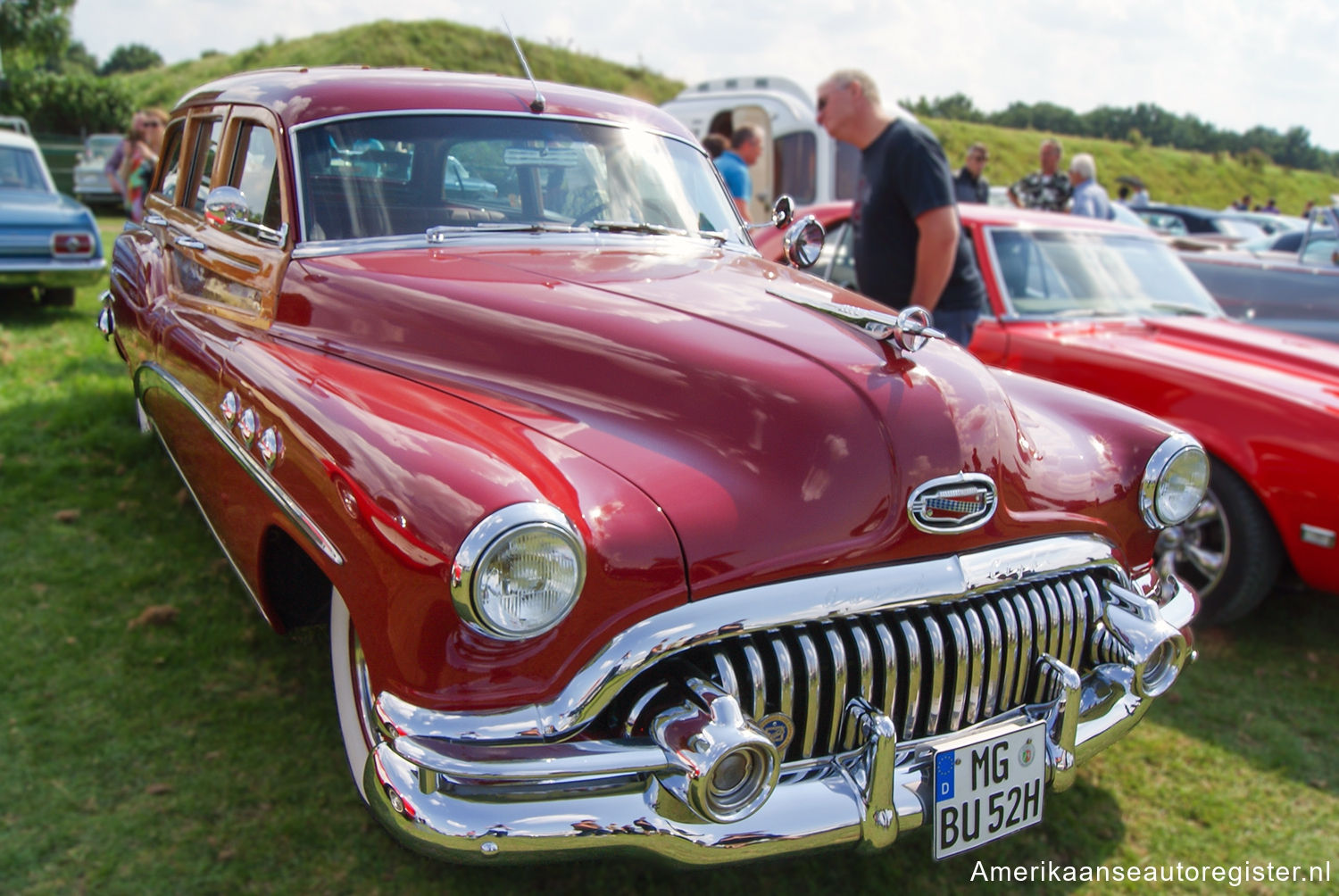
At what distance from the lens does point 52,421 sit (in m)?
5.38

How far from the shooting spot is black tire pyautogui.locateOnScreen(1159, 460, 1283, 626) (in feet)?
12.0

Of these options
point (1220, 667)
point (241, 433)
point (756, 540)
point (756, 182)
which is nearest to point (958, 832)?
point (756, 540)

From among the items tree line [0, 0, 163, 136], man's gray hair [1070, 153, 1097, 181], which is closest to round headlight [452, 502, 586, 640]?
man's gray hair [1070, 153, 1097, 181]

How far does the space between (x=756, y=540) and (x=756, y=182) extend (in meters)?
10.3

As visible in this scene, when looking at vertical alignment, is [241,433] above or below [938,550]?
above

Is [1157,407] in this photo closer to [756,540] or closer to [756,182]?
[756,540]

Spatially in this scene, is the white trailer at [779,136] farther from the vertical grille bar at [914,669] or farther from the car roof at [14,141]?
the vertical grille bar at [914,669]

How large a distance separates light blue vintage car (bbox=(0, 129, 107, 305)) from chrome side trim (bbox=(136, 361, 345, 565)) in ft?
17.6

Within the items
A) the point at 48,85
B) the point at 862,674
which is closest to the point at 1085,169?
the point at 862,674

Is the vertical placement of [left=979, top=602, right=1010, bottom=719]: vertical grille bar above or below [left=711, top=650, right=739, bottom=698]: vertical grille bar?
below

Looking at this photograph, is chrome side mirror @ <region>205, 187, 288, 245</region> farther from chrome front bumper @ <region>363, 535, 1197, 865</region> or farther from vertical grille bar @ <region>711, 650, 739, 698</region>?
vertical grille bar @ <region>711, 650, 739, 698</region>

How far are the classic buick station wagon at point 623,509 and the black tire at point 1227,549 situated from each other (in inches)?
47.9

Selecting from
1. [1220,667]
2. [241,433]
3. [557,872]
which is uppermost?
[241,433]

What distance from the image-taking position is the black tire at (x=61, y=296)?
8570 mm
